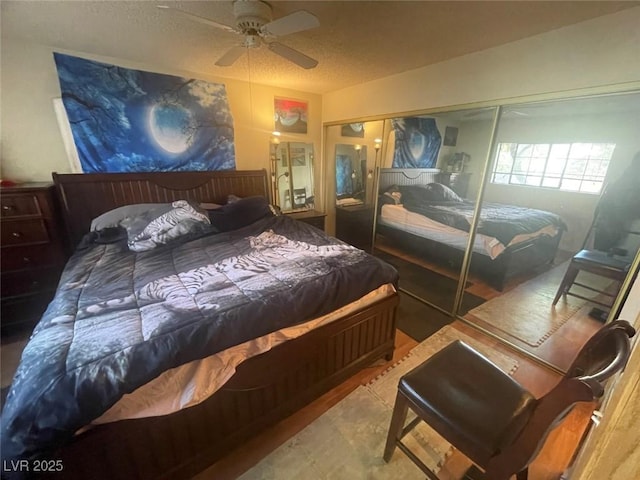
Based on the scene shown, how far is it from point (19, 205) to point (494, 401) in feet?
10.9

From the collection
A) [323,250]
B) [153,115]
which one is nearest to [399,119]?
[323,250]

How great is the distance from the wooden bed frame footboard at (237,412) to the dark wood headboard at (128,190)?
2.15 meters

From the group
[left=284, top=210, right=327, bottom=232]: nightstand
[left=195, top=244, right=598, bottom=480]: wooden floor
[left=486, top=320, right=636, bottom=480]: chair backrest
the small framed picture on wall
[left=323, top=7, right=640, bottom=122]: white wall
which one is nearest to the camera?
[left=486, top=320, right=636, bottom=480]: chair backrest

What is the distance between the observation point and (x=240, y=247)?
2.11m

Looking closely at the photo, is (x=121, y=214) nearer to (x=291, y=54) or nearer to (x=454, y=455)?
(x=291, y=54)

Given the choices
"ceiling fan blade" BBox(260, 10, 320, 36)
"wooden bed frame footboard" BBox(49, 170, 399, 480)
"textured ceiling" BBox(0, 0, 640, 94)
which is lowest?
"wooden bed frame footboard" BBox(49, 170, 399, 480)

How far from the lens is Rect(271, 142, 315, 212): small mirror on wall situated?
11.5ft

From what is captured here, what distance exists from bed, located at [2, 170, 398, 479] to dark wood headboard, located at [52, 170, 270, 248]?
0.08m

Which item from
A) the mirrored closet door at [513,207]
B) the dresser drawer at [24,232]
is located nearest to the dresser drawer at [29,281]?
the dresser drawer at [24,232]

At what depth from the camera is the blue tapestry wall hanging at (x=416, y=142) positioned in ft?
8.62

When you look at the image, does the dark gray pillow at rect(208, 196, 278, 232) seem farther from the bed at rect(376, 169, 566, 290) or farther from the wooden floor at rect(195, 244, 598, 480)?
the wooden floor at rect(195, 244, 598, 480)

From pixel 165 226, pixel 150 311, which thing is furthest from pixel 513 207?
pixel 165 226

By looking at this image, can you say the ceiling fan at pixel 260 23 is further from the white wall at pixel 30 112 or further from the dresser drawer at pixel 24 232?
the dresser drawer at pixel 24 232

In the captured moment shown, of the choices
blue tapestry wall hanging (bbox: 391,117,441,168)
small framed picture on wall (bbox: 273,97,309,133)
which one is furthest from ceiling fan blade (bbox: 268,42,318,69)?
small framed picture on wall (bbox: 273,97,309,133)
